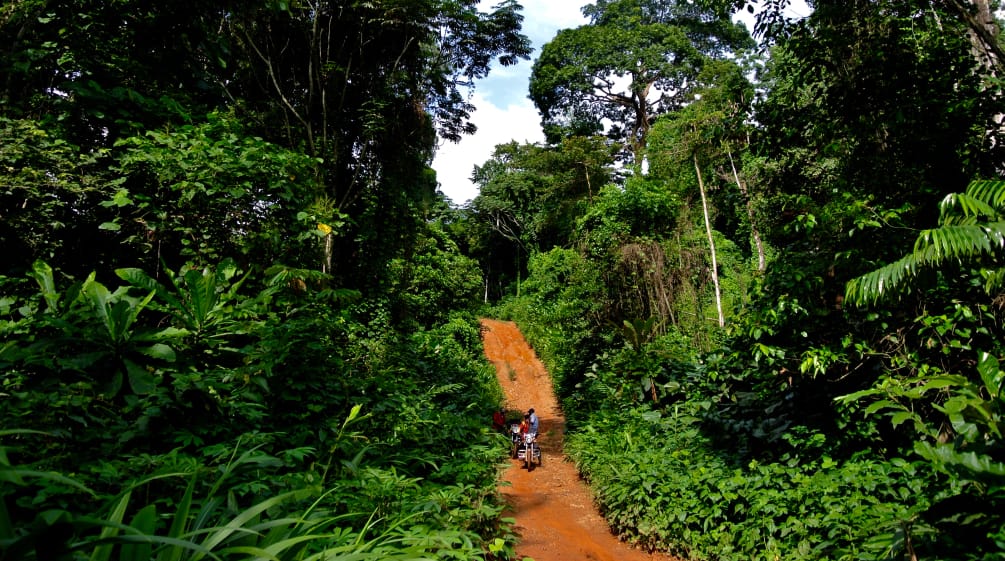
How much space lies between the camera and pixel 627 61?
22594 millimetres

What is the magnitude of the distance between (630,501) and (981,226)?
4550 millimetres

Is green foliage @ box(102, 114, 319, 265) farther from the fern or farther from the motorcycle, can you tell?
the motorcycle

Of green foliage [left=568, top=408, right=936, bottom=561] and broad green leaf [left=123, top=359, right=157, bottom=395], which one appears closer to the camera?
broad green leaf [left=123, top=359, right=157, bottom=395]

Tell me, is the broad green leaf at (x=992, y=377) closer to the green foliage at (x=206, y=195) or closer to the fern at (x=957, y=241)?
the fern at (x=957, y=241)

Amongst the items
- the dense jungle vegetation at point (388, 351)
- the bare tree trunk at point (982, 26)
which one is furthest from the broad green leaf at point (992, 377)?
the bare tree trunk at point (982, 26)

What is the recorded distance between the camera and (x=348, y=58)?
10.4 meters

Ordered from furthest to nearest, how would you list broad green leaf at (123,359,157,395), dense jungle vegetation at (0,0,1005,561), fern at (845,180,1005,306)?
1. fern at (845,180,1005,306)
2. broad green leaf at (123,359,157,395)
3. dense jungle vegetation at (0,0,1005,561)

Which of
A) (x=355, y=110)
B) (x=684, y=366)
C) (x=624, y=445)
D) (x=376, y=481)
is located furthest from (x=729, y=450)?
(x=355, y=110)

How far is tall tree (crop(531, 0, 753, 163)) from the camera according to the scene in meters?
22.3

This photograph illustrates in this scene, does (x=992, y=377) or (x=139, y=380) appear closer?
(x=139, y=380)

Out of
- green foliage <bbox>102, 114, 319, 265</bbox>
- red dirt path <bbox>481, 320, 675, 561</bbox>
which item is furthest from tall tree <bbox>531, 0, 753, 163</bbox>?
green foliage <bbox>102, 114, 319, 265</bbox>

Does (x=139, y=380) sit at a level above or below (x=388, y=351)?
above

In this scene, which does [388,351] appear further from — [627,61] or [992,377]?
[627,61]

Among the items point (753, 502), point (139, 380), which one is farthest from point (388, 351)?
point (139, 380)
